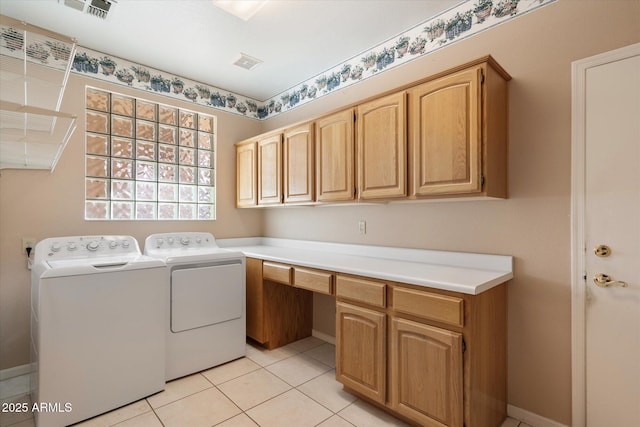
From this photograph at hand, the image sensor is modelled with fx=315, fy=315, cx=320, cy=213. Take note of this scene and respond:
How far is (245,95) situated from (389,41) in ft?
6.08

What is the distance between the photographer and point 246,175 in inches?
138

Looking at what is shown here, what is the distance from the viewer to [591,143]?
165 cm

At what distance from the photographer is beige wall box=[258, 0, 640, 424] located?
1.71 metres

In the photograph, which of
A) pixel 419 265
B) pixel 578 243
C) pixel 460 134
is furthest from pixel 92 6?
pixel 578 243

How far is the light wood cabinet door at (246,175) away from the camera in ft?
11.1

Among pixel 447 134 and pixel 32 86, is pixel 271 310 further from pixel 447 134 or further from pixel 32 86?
pixel 32 86

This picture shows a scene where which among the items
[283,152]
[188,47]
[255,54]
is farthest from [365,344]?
[188,47]

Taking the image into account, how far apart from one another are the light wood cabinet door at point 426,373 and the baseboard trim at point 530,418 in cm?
61

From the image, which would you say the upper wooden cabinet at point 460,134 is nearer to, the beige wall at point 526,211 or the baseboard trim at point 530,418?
the beige wall at point 526,211

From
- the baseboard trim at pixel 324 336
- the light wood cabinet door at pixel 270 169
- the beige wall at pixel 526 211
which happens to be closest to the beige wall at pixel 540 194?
the beige wall at pixel 526 211

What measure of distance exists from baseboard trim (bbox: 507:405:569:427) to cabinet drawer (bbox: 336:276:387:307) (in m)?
1.02

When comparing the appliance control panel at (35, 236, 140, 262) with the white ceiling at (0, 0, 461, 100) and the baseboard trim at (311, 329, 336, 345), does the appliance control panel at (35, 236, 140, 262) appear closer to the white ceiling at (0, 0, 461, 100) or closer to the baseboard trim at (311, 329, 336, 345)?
the white ceiling at (0, 0, 461, 100)

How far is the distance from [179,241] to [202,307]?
0.78m

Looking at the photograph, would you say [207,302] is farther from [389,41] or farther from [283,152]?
[389,41]
